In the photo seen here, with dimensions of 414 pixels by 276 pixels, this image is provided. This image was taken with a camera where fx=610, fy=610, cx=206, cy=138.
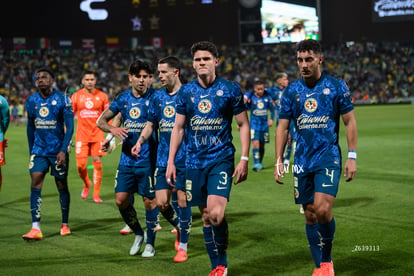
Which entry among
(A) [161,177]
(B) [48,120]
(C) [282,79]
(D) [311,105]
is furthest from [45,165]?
(C) [282,79]

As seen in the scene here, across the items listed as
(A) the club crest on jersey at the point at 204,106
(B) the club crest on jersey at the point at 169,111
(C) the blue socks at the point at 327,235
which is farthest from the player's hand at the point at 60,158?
(C) the blue socks at the point at 327,235

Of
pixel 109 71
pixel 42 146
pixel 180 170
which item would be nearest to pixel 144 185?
pixel 180 170

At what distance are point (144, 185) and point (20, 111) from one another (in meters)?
34.0

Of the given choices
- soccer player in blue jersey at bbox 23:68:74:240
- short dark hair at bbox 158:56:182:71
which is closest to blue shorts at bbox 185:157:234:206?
short dark hair at bbox 158:56:182:71

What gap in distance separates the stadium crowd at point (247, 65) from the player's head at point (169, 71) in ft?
132

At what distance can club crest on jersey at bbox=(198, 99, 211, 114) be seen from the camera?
19.2 ft

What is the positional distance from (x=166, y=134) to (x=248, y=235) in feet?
6.40

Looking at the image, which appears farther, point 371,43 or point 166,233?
point 371,43

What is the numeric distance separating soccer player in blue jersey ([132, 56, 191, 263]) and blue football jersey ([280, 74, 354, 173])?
1684 millimetres

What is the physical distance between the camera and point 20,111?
3916cm

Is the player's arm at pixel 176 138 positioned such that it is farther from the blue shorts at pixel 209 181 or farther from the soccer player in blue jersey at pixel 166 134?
the soccer player in blue jersey at pixel 166 134

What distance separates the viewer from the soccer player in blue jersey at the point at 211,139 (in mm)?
5824

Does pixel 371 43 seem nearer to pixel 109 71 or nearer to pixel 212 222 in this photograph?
pixel 109 71

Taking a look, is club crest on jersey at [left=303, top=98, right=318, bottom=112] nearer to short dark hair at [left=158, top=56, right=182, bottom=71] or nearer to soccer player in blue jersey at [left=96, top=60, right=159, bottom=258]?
short dark hair at [left=158, top=56, right=182, bottom=71]
